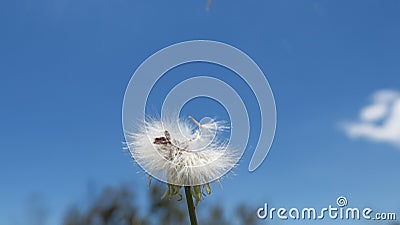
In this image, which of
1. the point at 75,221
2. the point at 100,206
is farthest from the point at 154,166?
the point at 100,206

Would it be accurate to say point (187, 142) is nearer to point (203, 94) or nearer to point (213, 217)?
point (203, 94)

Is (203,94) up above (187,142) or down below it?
above

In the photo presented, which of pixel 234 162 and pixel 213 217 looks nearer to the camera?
pixel 234 162

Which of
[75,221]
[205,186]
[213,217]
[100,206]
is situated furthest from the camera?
[100,206]

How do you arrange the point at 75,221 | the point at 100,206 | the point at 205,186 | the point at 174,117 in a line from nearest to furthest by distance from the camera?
the point at 205,186 < the point at 174,117 < the point at 75,221 < the point at 100,206
